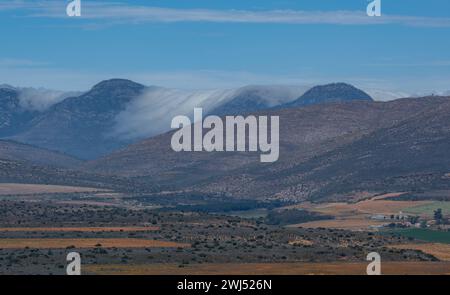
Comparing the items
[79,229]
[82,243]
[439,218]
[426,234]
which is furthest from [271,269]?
[439,218]

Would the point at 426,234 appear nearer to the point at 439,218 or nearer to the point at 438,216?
the point at 439,218

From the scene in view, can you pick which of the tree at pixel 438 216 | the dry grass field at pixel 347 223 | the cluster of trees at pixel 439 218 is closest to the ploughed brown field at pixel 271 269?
the dry grass field at pixel 347 223

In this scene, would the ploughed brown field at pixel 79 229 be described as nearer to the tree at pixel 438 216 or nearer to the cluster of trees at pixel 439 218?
the cluster of trees at pixel 439 218

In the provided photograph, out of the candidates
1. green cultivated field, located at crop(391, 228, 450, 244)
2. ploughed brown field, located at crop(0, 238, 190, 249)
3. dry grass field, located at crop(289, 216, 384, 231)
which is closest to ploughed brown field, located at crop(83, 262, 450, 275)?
ploughed brown field, located at crop(0, 238, 190, 249)

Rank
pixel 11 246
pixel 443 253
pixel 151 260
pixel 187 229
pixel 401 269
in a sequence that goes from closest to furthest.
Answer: pixel 401 269, pixel 151 260, pixel 11 246, pixel 443 253, pixel 187 229
